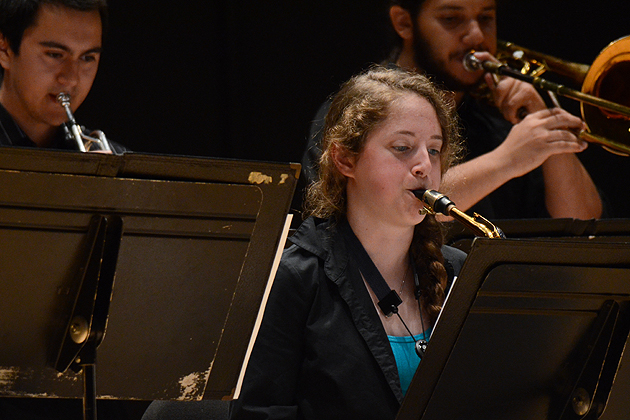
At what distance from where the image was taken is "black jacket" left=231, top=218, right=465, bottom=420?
1.61m

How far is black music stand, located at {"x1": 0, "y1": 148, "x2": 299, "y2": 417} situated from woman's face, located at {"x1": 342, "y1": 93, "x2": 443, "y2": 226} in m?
0.50

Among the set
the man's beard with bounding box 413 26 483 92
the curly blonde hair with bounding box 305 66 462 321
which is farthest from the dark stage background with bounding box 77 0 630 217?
the curly blonde hair with bounding box 305 66 462 321

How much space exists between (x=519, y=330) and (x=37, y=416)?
1187mm

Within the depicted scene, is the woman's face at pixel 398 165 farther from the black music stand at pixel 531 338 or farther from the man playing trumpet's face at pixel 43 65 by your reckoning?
the man playing trumpet's face at pixel 43 65

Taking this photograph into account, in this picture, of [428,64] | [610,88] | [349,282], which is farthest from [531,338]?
[610,88]

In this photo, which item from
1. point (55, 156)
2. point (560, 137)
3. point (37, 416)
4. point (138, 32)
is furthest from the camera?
point (138, 32)

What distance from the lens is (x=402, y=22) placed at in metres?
2.81

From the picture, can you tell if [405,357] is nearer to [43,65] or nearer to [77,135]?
[77,135]

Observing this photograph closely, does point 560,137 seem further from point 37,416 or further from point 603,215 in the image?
point 37,416

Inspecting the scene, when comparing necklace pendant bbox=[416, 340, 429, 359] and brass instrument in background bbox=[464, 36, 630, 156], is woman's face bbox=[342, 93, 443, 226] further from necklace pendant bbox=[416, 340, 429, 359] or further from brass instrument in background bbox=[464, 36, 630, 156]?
brass instrument in background bbox=[464, 36, 630, 156]

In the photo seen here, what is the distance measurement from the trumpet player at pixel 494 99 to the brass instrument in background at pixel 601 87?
0.05 metres

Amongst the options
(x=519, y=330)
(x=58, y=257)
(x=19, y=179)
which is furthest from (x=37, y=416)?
(x=519, y=330)

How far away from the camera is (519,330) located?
52.8 inches

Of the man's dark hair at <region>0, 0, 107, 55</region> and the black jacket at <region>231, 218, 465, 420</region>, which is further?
the man's dark hair at <region>0, 0, 107, 55</region>
